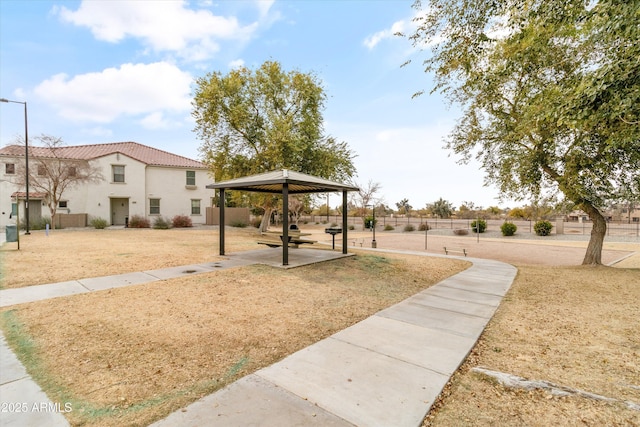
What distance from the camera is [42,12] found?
351 inches

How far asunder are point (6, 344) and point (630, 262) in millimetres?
20691

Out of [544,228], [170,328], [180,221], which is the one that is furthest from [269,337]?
[544,228]

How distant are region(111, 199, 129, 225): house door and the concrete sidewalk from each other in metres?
23.3

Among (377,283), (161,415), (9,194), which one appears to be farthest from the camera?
(9,194)

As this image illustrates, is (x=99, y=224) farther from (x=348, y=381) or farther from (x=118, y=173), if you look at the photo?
(x=348, y=381)

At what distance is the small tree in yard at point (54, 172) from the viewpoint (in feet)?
67.6

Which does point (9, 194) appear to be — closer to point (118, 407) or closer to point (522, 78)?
point (118, 407)

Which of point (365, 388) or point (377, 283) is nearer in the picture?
point (365, 388)

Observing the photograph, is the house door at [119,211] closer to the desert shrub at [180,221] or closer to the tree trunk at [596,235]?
the desert shrub at [180,221]

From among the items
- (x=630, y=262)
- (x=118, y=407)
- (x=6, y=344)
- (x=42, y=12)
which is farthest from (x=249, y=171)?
(x=630, y=262)

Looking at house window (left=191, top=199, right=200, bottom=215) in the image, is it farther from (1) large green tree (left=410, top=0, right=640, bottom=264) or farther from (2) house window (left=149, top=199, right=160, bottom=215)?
(1) large green tree (left=410, top=0, right=640, bottom=264)

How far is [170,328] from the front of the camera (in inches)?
170

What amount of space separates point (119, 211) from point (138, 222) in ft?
10.5

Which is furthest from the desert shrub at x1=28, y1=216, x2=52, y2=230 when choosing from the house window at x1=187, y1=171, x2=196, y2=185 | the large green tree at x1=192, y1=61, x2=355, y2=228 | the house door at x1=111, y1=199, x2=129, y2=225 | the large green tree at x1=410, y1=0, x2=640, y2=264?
the large green tree at x1=410, y1=0, x2=640, y2=264
